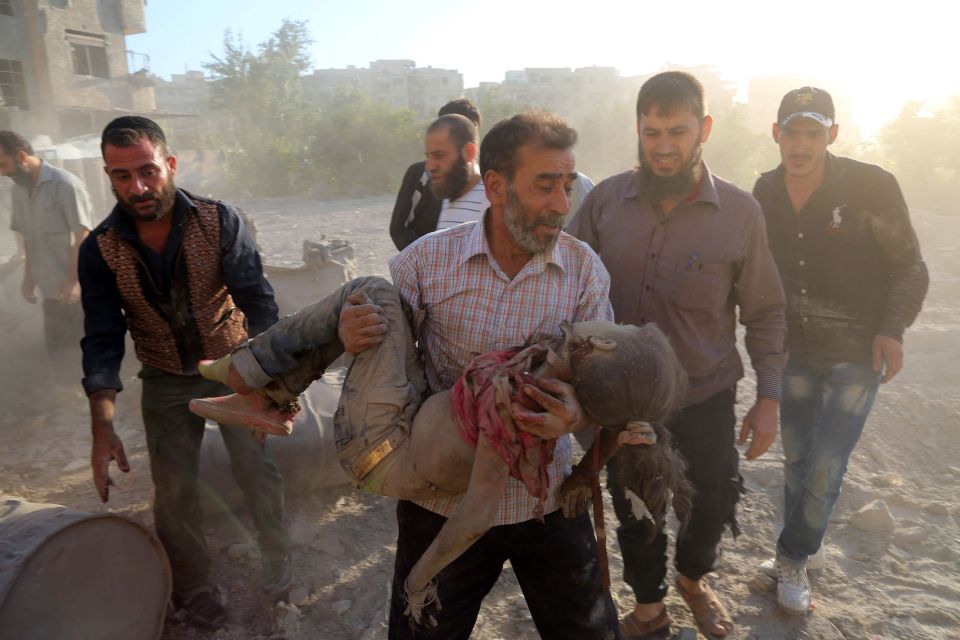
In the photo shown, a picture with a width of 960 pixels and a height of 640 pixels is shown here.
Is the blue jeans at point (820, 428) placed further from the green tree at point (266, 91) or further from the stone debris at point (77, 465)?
the green tree at point (266, 91)

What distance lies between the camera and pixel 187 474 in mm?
2980

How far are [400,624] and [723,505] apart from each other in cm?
153

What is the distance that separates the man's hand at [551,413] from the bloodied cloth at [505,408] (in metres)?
0.03

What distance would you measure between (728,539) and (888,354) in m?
1.44

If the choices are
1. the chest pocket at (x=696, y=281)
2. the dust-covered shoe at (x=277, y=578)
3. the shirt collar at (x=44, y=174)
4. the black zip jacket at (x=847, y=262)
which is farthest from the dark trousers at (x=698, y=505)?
the shirt collar at (x=44, y=174)

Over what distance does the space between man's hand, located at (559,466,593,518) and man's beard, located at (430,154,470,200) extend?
2.28 m

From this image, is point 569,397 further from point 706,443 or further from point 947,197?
point 947,197

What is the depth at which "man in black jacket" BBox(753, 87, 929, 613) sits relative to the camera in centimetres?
291

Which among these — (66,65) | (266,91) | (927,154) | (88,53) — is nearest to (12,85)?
(66,65)

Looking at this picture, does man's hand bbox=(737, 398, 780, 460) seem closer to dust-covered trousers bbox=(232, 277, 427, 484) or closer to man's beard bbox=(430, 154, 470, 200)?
dust-covered trousers bbox=(232, 277, 427, 484)

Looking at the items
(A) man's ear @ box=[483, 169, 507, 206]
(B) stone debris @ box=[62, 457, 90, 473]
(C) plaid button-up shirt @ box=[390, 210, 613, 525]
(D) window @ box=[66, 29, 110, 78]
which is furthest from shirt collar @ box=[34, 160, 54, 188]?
(D) window @ box=[66, 29, 110, 78]

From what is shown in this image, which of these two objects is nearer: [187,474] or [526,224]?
[526,224]

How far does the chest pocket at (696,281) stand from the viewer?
2568 millimetres

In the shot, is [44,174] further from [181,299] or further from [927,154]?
[927,154]
